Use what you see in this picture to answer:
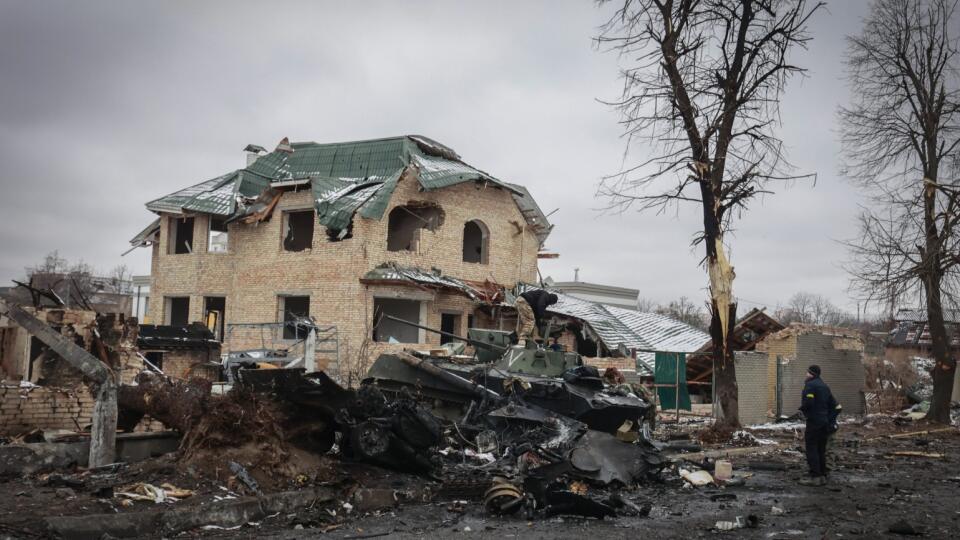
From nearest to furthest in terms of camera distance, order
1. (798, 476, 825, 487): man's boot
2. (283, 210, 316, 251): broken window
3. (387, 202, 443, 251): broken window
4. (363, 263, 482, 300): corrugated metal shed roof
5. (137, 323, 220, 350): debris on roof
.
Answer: (798, 476, 825, 487): man's boot → (137, 323, 220, 350): debris on roof → (363, 263, 482, 300): corrugated metal shed roof → (387, 202, 443, 251): broken window → (283, 210, 316, 251): broken window

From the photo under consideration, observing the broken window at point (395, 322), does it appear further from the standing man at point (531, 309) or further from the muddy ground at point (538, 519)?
the muddy ground at point (538, 519)

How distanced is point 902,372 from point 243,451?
92.6ft

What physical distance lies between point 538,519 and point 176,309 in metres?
23.7

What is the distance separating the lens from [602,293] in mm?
43344

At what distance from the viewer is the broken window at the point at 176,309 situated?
28125 mm

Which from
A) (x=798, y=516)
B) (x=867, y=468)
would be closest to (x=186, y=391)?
(x=798, y=516)

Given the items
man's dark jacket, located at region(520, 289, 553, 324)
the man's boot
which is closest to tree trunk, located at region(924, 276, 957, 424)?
man's dark jacket, located at region(520, 289, 553, 324)

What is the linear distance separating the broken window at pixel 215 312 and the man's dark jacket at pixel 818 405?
20408mm

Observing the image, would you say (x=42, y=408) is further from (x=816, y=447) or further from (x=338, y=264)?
(x=338, y=264)

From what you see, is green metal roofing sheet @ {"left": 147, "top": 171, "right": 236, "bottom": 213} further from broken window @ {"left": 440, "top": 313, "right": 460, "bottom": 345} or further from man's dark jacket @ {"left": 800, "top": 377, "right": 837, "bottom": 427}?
man's dark jacket @ {"left": 800, "top": 377, "right": 837, "bottom": 427}

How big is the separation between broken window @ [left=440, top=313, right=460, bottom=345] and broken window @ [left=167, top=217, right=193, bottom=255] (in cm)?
953

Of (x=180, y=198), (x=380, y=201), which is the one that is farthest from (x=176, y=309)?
(x=380, y=201)

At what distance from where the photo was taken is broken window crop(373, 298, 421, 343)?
984 inches

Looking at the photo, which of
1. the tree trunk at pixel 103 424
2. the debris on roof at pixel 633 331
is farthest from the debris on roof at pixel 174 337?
the debris on roof at pixel 633 331
